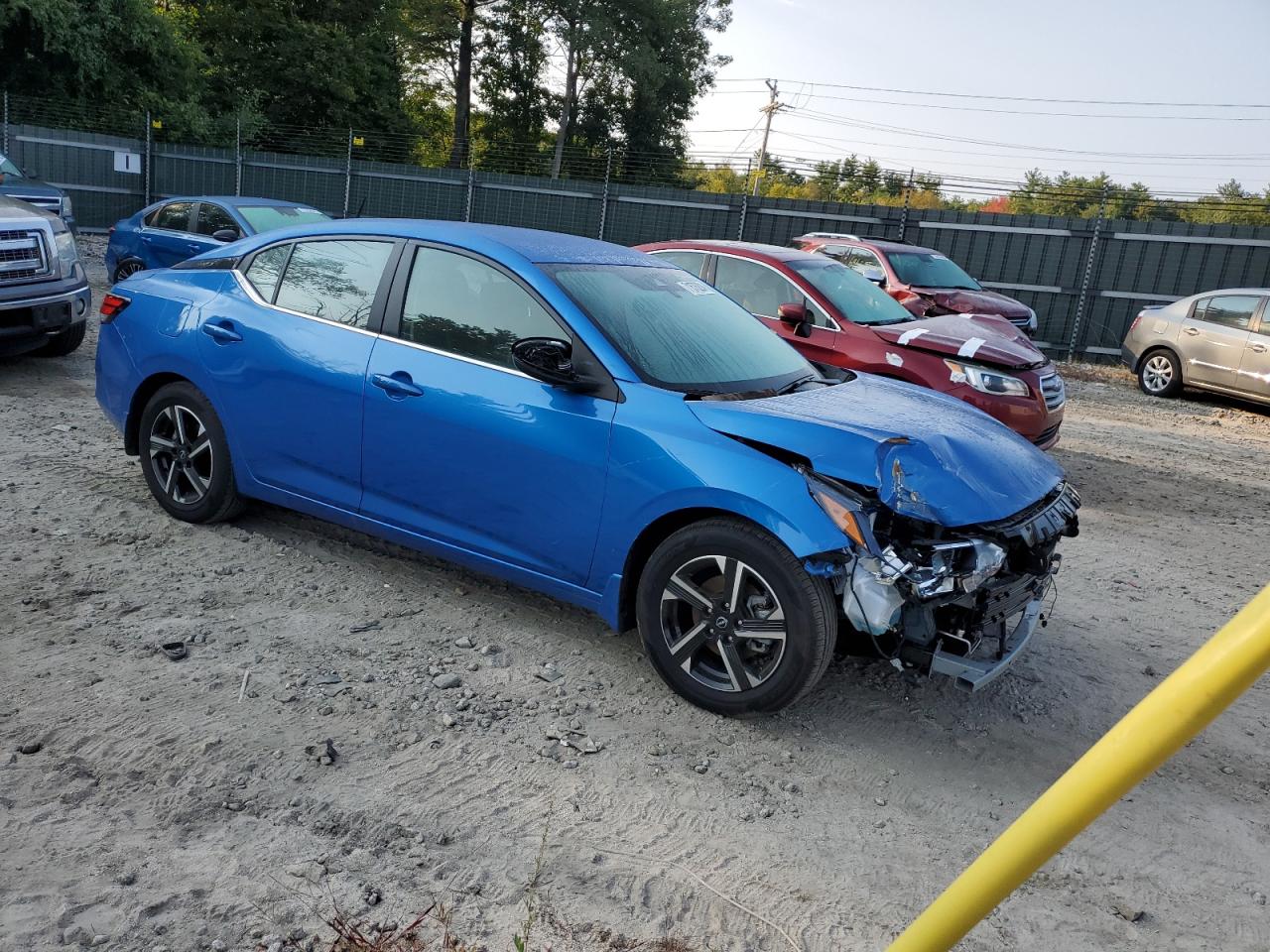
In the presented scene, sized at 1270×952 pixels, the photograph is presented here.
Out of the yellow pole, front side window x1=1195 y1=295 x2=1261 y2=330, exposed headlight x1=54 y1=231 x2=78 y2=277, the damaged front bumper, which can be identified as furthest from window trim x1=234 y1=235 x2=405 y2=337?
front side window x1=1195 y1=295 x2=1261 y2=330

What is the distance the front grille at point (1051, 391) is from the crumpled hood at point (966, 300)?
171 inches

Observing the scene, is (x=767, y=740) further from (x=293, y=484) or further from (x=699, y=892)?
(x=293, y=484)

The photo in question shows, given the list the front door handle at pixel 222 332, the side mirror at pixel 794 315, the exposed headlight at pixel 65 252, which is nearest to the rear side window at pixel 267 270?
the front door handle at pixel 222 332

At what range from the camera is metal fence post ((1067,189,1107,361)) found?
16.6 meters

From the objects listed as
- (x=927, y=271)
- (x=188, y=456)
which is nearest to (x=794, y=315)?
(x=188, y=456)

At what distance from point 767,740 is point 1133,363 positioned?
478 inches

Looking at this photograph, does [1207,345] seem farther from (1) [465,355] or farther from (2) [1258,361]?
(1) [465,355]

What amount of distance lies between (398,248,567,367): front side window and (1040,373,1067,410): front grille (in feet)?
15.4

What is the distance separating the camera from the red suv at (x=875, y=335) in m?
7.18

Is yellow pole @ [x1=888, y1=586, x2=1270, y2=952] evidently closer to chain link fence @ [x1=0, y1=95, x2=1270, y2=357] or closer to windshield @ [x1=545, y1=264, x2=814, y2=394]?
windshield @ [x1=545, y1=264, x2=814, y2=394]

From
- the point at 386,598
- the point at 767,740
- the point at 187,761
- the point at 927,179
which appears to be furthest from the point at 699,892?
the point at 927,179

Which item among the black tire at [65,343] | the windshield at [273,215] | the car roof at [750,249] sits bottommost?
the black tire at [65,343]

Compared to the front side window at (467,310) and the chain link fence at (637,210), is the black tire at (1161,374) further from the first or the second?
the front side window at (467,310)

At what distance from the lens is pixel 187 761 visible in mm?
3145
